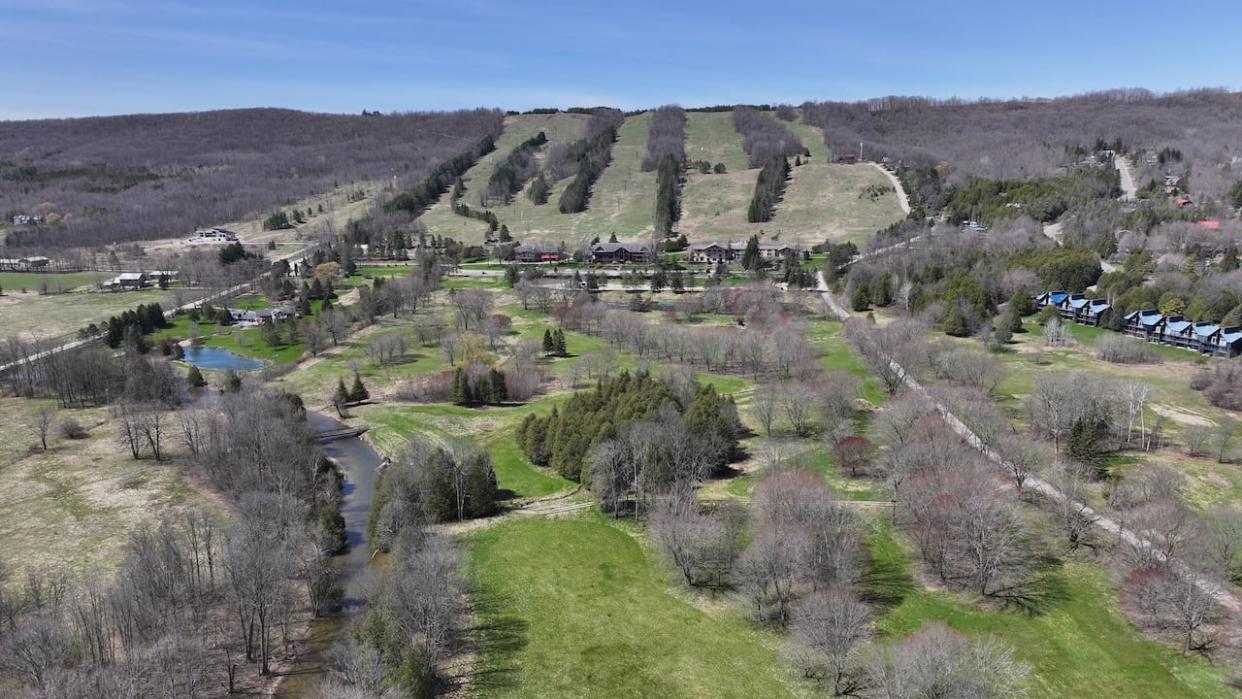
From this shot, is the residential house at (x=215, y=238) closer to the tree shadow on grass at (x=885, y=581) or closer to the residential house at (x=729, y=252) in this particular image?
the residential house at (x=729, y=252)

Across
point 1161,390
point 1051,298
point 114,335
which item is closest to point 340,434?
point 114,335

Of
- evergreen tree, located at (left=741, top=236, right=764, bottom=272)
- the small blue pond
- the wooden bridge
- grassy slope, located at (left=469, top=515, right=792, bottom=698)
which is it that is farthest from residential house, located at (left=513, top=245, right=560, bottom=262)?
grassy slope, located at (left=469, top=515, right=792, bottom=698)

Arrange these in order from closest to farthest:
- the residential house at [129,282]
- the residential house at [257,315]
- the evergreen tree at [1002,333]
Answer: the evergreen tree at [1002,333] < the residential house at [257,315] < the residential house at [129,282]

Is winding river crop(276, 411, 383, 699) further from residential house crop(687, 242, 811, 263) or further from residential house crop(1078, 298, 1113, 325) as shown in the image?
residential house crop(687, 242, 811, 263)

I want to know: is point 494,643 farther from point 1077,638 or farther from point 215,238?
point 215,238

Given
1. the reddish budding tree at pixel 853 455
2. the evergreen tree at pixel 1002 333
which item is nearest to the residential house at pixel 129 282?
the reddish budding tree at pixel 853 455

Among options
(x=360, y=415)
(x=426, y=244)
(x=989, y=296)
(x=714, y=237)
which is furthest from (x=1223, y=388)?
(x=426, y=244)

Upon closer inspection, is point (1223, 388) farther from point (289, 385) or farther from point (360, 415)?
point (289, 385)
